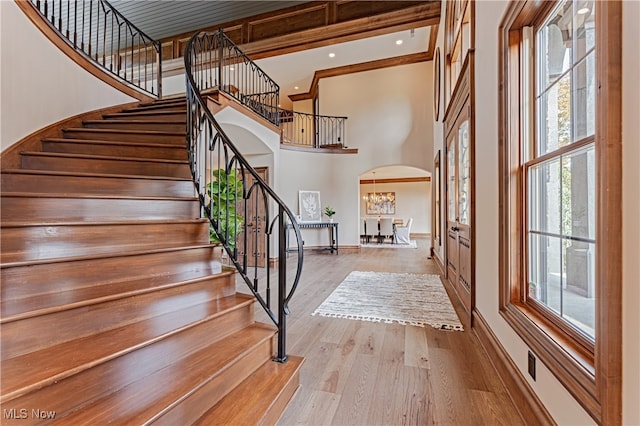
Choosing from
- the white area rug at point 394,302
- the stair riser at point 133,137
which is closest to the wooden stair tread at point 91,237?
the stair riser at point 133,137

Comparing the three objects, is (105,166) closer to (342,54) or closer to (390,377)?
(390,377)

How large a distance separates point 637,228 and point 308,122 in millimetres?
9875

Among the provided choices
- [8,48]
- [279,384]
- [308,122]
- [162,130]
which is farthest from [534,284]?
[308,122]

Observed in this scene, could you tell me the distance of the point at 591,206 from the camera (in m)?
1.14

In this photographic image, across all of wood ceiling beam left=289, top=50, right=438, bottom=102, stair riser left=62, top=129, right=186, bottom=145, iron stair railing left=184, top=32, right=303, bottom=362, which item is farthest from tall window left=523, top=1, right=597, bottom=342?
wood ceiling beam left=289, top=50, right=438, bottom=102

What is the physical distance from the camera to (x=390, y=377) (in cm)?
188

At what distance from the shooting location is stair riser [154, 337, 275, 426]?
118cm

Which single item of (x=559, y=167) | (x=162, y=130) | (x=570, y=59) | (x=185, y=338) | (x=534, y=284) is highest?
(x=162, y=130)

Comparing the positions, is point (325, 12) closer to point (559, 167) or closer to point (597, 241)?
point (559, 167)

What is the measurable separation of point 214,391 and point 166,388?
0.23 metres

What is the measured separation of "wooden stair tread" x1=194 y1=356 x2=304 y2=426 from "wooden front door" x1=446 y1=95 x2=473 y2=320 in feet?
6.18

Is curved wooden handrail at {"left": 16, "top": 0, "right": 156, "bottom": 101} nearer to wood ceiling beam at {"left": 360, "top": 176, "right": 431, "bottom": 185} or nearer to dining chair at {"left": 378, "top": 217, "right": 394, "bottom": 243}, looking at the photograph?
dining chair at {"left": 378, "top": 217, "right": 394, "bottom": 243}

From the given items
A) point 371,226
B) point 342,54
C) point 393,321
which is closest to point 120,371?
point 393,321

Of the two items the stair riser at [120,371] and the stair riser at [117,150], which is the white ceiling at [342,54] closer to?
the stair riser at [117,150]
